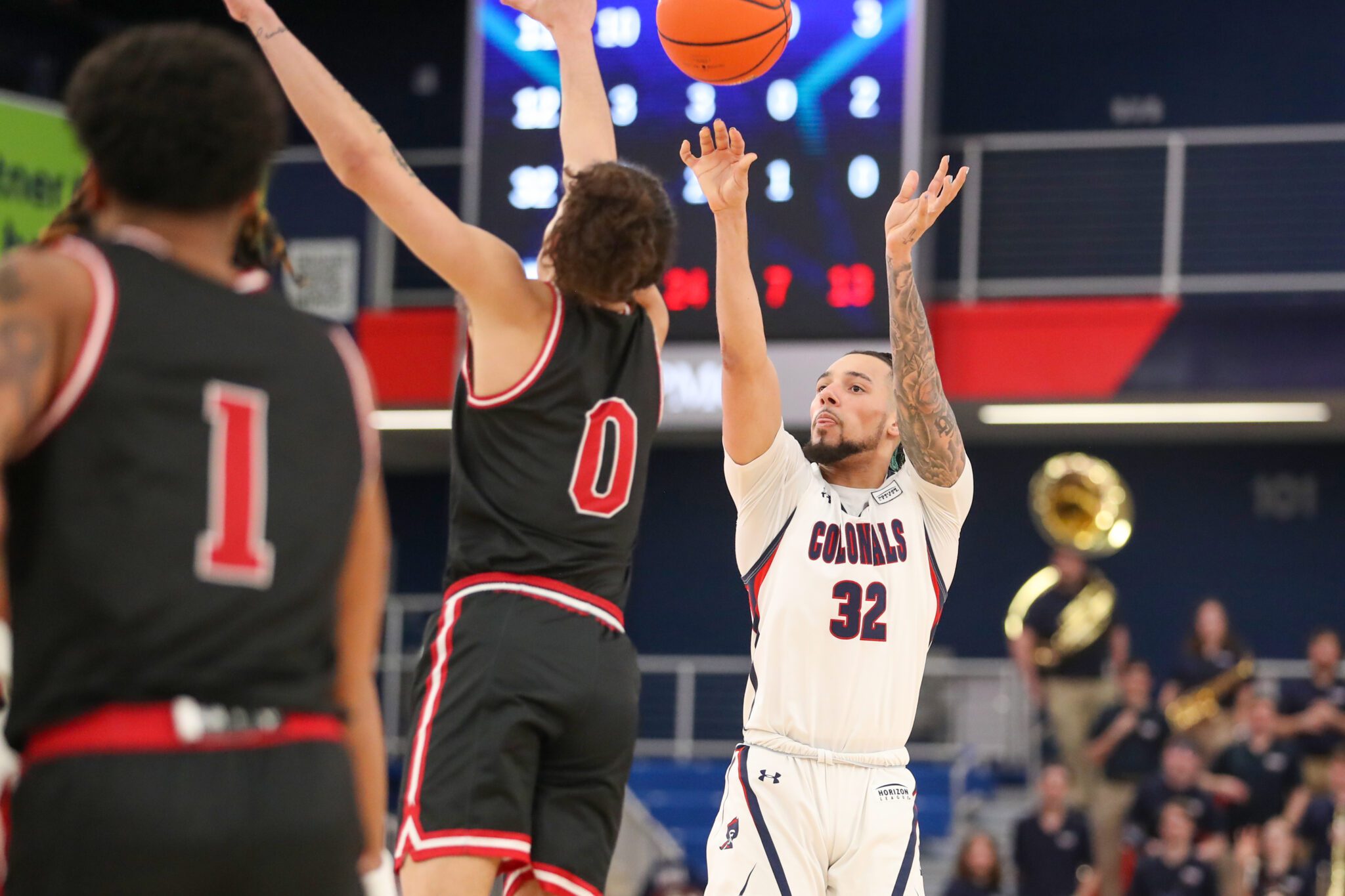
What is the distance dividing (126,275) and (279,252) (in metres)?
1.18

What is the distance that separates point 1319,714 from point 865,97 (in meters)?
5.24

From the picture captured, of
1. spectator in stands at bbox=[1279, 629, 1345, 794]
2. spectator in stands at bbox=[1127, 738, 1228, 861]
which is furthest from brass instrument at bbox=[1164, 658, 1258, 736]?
spectator in stands at bbox=[1127, 738, 1228, 861]

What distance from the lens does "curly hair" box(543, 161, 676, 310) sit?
13.2ft

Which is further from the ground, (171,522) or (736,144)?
(736,144)

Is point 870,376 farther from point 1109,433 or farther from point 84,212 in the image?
point 1109,433

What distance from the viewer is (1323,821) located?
11.8 meters

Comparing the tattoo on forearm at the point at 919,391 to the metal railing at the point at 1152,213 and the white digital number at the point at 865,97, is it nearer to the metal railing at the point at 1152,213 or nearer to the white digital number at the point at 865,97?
the white digital number at the point at 865,97

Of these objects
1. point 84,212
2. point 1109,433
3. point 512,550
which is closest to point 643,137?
point 1109,433

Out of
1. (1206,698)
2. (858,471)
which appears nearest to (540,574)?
(858,471)

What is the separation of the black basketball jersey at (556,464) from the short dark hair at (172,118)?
1673mm

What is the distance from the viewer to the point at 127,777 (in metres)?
2.17

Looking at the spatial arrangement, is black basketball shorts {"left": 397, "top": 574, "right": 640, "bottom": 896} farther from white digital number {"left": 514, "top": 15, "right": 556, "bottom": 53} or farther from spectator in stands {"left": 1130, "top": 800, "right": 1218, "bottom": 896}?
white digital number {"left": 514, "top": 15, "right": 556, "bottom": 53}

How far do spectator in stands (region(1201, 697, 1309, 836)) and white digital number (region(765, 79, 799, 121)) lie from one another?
5181 mm

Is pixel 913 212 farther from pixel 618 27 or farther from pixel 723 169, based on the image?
pixel 618 27
